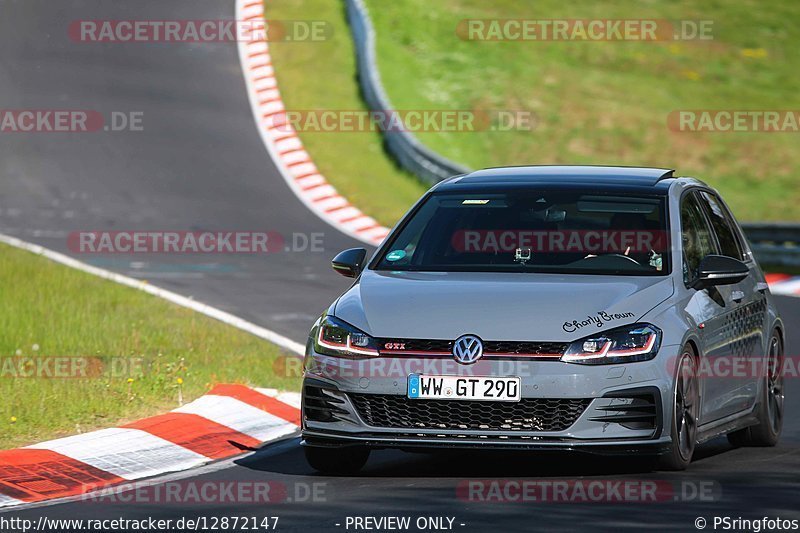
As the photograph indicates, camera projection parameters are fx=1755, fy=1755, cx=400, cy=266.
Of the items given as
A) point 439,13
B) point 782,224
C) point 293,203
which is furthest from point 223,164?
point 439,13

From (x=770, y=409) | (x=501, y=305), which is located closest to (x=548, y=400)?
(x=501, y=305)

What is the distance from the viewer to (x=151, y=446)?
1034cm

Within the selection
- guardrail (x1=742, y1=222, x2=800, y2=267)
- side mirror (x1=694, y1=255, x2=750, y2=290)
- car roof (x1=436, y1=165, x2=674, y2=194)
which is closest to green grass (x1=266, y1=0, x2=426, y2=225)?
guardrail (x1=742, y1=222, x2=800, y2=267)

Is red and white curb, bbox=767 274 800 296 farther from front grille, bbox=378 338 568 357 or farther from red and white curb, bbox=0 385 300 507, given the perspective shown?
front grille, bbox=378 338 568 357

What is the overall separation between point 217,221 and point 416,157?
235 inches

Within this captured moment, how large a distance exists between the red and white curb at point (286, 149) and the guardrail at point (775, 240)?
530cm

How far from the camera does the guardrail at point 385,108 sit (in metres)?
29.6

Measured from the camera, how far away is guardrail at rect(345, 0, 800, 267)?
24.5 m

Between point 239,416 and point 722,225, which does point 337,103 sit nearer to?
point 239,416

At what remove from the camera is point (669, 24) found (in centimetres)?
4600

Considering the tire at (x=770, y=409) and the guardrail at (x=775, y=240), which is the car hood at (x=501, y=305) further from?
the guardrail at (x=775, y=240)

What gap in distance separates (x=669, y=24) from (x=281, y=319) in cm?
3045

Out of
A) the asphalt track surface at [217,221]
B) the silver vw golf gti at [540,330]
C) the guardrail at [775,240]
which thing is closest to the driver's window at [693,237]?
the silver vw golf gti at [540,330]

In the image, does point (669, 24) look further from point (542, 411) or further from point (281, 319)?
point (542, 411)
